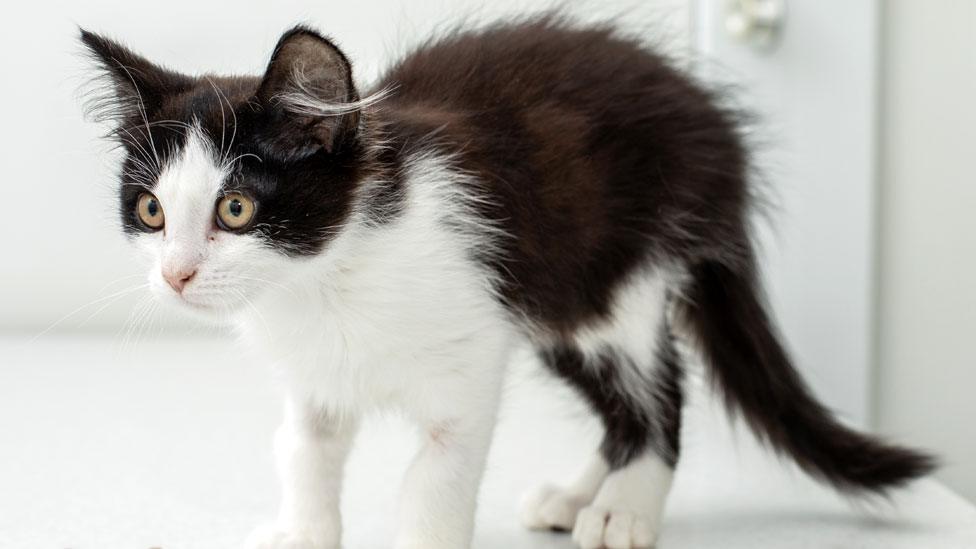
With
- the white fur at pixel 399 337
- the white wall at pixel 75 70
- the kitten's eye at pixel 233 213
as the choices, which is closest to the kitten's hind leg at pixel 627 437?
the white fur at pixel 399 337

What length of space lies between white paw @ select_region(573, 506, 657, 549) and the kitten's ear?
2.08 feet

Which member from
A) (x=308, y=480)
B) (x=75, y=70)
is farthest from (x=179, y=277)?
(x=75, y=70)

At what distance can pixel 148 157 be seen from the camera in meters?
1.29

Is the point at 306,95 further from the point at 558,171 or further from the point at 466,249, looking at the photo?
the point at 558,171

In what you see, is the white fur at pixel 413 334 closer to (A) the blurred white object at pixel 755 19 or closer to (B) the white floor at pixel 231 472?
(B) the white floor at pixel 231 472

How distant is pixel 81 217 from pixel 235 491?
0.78 meters

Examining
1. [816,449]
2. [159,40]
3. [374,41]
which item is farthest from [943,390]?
[159,40]

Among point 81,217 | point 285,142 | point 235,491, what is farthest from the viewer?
point 81,217

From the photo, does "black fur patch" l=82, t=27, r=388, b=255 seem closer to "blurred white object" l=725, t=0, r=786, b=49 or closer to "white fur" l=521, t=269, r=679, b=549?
"white fur" l=521, t=269, r=679, b=549

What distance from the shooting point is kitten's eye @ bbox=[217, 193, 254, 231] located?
1241 mm

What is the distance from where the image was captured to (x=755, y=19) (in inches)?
103

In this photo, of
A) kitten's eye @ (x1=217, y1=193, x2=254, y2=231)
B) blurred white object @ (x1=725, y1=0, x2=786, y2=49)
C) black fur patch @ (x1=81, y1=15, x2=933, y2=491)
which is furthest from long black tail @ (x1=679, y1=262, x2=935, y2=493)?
blurred white object @ (x1=725, y1=0, x2=786, y2=49)

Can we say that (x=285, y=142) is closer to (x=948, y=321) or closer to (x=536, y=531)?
(x=536, y=531)

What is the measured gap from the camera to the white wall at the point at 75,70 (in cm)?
201
